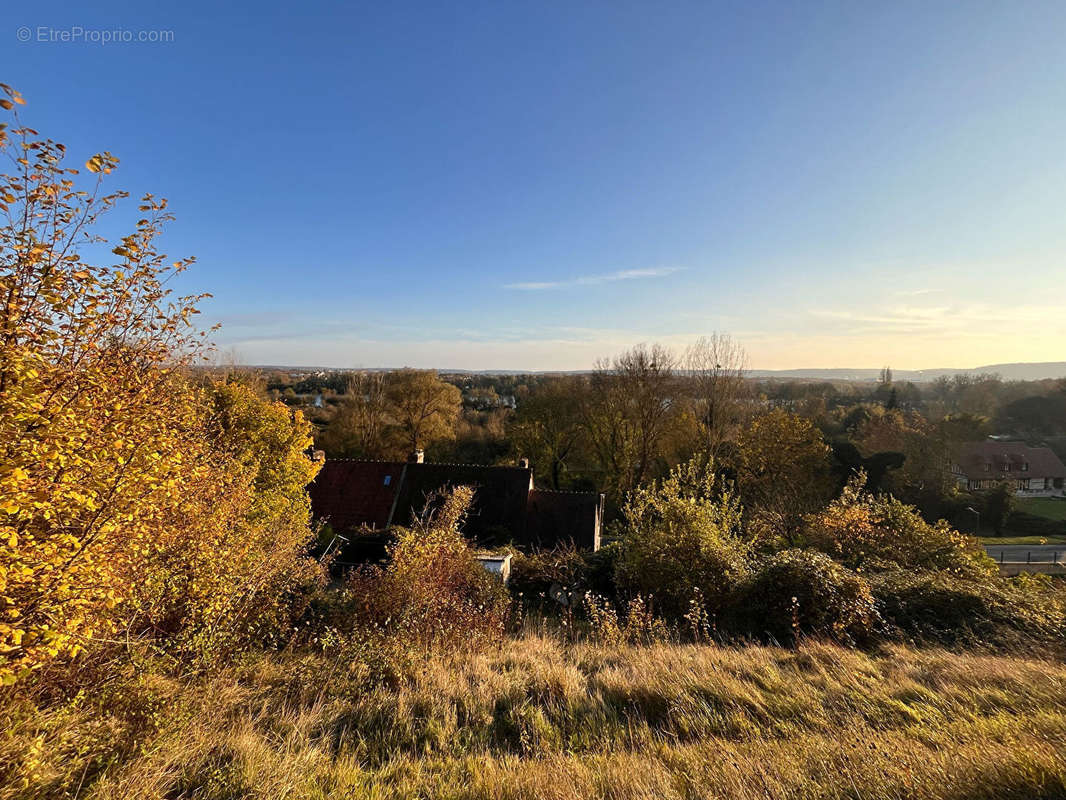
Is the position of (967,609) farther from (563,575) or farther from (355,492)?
(355,492)

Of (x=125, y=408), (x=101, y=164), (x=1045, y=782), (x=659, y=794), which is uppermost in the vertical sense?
(x=101, y=164)

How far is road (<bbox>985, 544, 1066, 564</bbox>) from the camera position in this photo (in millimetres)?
21053

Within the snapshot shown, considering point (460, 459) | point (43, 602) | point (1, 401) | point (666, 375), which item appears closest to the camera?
point (1, 401)

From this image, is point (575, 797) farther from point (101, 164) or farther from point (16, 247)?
point (101, 164)

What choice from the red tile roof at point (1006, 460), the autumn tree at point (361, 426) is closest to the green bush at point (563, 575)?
the autumn tree at point (361, 426)

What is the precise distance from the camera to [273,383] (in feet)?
136

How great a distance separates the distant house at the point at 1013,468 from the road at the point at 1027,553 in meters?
11.4

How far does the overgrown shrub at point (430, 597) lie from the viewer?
645 cm

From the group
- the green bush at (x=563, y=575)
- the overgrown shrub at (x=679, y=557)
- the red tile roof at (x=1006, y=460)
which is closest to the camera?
the overgrown shrub at (x=679, y=557)

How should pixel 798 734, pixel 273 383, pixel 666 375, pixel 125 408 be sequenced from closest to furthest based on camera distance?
pixel 125 408 < pixel 798 734 < pixel 666 375 < pixel 273 383

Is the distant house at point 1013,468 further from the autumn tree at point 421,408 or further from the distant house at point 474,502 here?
the autumn tree at point 421,408

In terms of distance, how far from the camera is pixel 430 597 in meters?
7.09

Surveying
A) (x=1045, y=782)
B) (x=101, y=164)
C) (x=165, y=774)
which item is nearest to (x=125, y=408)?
(x=101, y=164)

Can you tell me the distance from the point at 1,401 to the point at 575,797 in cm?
454
